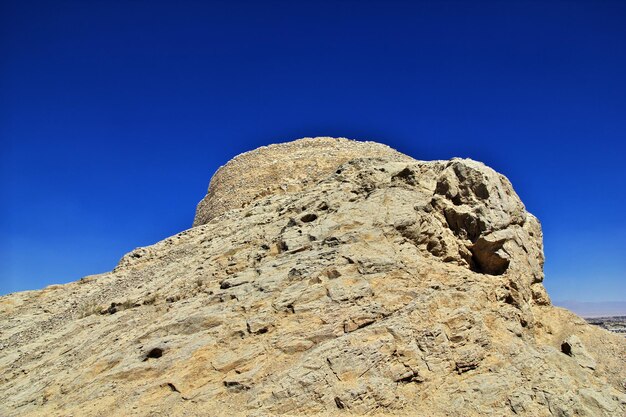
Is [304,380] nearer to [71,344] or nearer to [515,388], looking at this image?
[515,388]

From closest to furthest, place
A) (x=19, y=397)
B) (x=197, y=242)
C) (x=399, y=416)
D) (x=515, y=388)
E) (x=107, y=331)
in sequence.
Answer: (x=399, y=416), (x=515, y=388), (x=19, y=397), (x=107, y=331), (x=197, y=242)

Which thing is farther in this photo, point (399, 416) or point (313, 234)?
point (313, 234)

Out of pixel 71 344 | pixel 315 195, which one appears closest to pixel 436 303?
pixel 315 195

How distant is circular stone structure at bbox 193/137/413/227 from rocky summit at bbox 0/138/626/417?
15.1 feet

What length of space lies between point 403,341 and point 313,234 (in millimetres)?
3552

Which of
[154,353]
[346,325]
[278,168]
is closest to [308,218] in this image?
[346,325]

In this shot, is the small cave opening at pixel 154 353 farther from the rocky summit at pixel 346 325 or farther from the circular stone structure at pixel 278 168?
the circular stone structure at pixel 278 168

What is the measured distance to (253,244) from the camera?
12.3 m

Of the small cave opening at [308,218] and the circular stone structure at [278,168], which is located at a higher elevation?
the circular stone structure at [278,168]

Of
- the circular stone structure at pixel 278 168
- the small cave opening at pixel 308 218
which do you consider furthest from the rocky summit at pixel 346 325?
the circular stone structure at pixel 278 168

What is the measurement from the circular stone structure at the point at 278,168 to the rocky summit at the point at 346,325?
459cm

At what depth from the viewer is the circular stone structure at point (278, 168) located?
723 inches

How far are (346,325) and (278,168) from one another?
11910 millimetres

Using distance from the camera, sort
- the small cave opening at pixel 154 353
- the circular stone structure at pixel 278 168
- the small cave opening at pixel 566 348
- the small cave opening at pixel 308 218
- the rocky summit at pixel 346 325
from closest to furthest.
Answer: the rocky summit at pixel 346 325
the small cave opening at pixel 154 353
the small cave opening at pixel 566 348
the small cave opening at pixel 308 218
the circular stone structure at pixel 278 168
